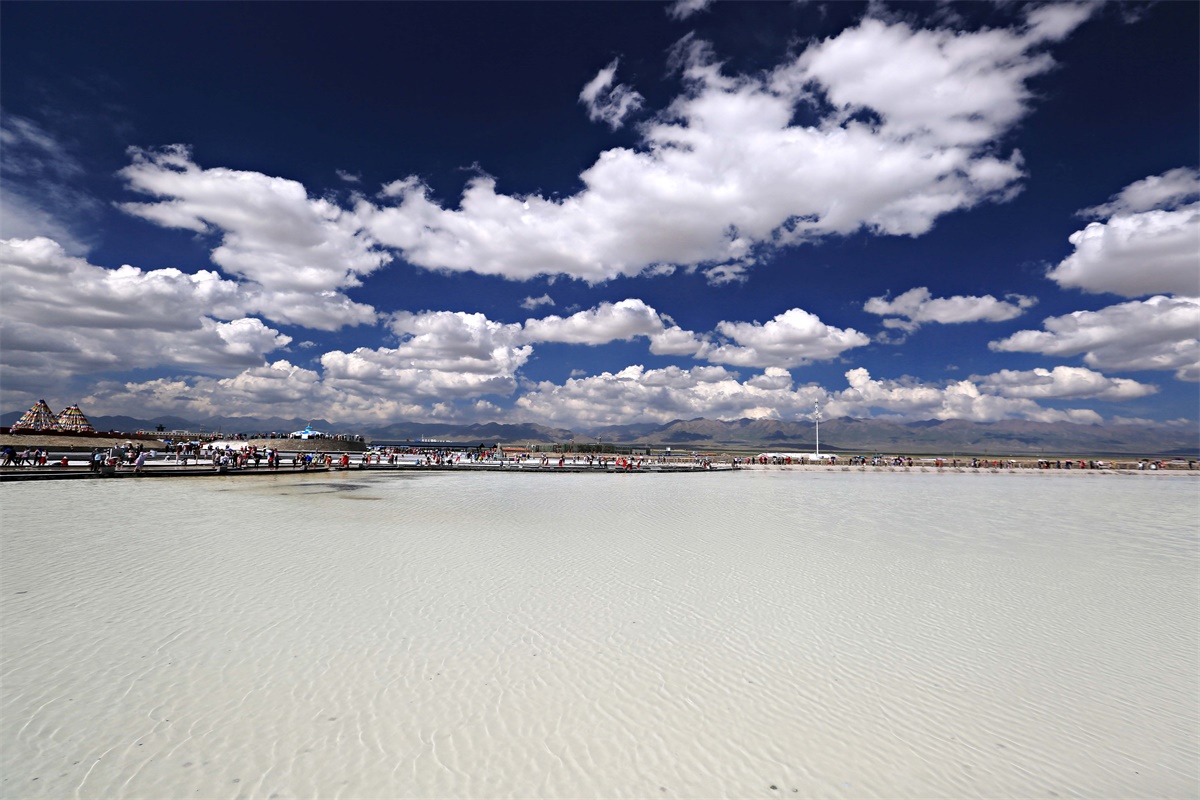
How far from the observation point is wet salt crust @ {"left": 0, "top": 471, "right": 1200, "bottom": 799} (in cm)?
473

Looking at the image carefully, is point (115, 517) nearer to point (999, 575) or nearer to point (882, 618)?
Answer: point (882, 618)

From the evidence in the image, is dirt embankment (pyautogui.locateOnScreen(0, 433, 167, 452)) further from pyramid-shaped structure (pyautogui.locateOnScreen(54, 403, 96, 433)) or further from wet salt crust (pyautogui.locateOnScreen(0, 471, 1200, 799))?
wet salt crust (pyautogui.locateOnScreen(0, 471, 1200, 799))

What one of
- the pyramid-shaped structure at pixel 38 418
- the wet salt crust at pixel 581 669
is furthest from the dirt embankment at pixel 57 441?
the wet salt crust at pixel 581 669

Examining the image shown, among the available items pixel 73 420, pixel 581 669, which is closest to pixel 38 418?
pixel 73 420

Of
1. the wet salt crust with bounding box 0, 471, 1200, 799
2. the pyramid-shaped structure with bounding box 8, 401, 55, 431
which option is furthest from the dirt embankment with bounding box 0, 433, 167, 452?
the wet salt crust with bounding box 0, 471, 1200, 799

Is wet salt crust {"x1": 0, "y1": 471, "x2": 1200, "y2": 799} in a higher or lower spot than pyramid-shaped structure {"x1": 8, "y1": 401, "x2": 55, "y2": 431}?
lower

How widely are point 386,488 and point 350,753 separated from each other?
2948cm

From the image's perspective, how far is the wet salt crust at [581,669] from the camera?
15.5ft

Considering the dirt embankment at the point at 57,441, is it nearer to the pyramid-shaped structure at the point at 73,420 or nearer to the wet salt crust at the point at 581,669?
the pyramid-shaped structure at the point at 73,420

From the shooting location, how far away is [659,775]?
4699mm

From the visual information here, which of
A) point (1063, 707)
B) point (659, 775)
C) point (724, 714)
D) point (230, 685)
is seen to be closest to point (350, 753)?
point (230, 685)

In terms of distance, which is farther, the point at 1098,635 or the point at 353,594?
the point at 353,594

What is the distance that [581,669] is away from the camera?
22.4 ft

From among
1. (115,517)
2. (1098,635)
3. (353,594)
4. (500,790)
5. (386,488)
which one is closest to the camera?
(500,790)
